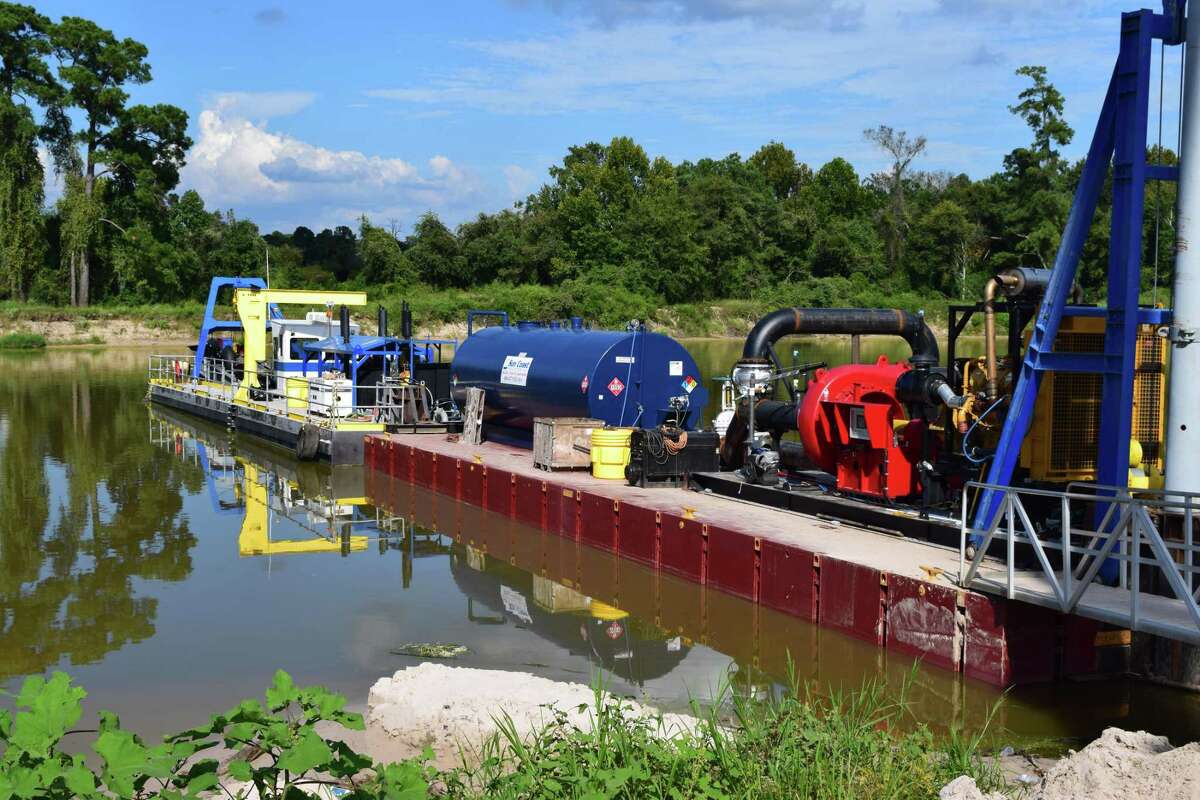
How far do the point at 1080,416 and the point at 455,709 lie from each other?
24.0 feet

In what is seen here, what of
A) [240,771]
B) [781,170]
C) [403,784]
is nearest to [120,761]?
[240,771]

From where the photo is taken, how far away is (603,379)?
2158 cm

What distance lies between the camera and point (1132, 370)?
1164 centimetres

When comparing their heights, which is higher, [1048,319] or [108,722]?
[1048,319]

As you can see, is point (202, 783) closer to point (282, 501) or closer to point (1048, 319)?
point (1048, 319)

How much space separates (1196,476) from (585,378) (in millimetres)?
11992

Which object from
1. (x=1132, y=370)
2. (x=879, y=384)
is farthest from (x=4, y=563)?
(x=1132, y=370)

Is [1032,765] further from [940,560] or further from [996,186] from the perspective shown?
Result: [996,186]

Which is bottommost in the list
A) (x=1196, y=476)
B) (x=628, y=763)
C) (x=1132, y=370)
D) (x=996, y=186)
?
(x=628, y=763)

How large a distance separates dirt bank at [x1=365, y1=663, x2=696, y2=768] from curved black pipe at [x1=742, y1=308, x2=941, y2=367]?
847 centimetres

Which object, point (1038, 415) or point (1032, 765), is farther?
point (1038, 415)

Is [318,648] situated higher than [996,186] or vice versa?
[996,186]

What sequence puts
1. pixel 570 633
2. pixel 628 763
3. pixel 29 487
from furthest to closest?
pixel 29 487 < pixel 570 633 < pixel 628 763

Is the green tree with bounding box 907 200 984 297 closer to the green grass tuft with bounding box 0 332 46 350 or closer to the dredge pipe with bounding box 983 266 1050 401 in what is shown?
the green grass tuft with bounding box 0 332 46 350
